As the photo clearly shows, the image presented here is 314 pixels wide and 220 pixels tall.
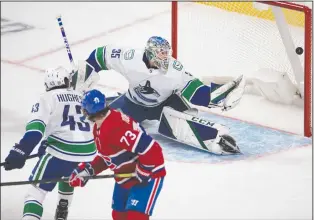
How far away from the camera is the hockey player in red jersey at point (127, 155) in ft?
15.4

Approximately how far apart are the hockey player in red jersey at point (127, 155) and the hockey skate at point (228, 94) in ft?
5.53

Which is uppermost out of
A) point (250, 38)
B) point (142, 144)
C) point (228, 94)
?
point (142, 144)

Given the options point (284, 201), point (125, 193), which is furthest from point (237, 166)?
point (125, 193)

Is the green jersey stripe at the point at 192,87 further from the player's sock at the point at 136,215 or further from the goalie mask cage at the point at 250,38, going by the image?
the player's sock at the point at 136,215

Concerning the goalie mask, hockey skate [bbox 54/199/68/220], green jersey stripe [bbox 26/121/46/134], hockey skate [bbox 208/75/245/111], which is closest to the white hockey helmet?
green jersey stripe [bbox 26/121/46/134]

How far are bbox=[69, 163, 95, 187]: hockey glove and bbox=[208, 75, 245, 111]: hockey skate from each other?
5.62 feet

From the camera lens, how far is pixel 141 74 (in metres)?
6.41

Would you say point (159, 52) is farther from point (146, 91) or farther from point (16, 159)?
point (16, 159)

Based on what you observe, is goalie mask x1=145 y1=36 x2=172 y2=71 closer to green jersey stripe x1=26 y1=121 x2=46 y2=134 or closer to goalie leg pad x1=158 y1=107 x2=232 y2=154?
goalie leg pad x1=158 y1=107 x2=232 y2=154

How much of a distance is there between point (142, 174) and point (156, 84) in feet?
5.79

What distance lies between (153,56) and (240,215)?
3.58ft

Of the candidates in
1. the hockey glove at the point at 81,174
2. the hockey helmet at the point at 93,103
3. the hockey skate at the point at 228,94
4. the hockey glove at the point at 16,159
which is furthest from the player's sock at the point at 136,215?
the hockey skate at the point at 228,94

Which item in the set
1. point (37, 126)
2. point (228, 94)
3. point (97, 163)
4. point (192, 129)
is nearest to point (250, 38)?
point (228, 94)

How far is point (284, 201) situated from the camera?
593 cm
